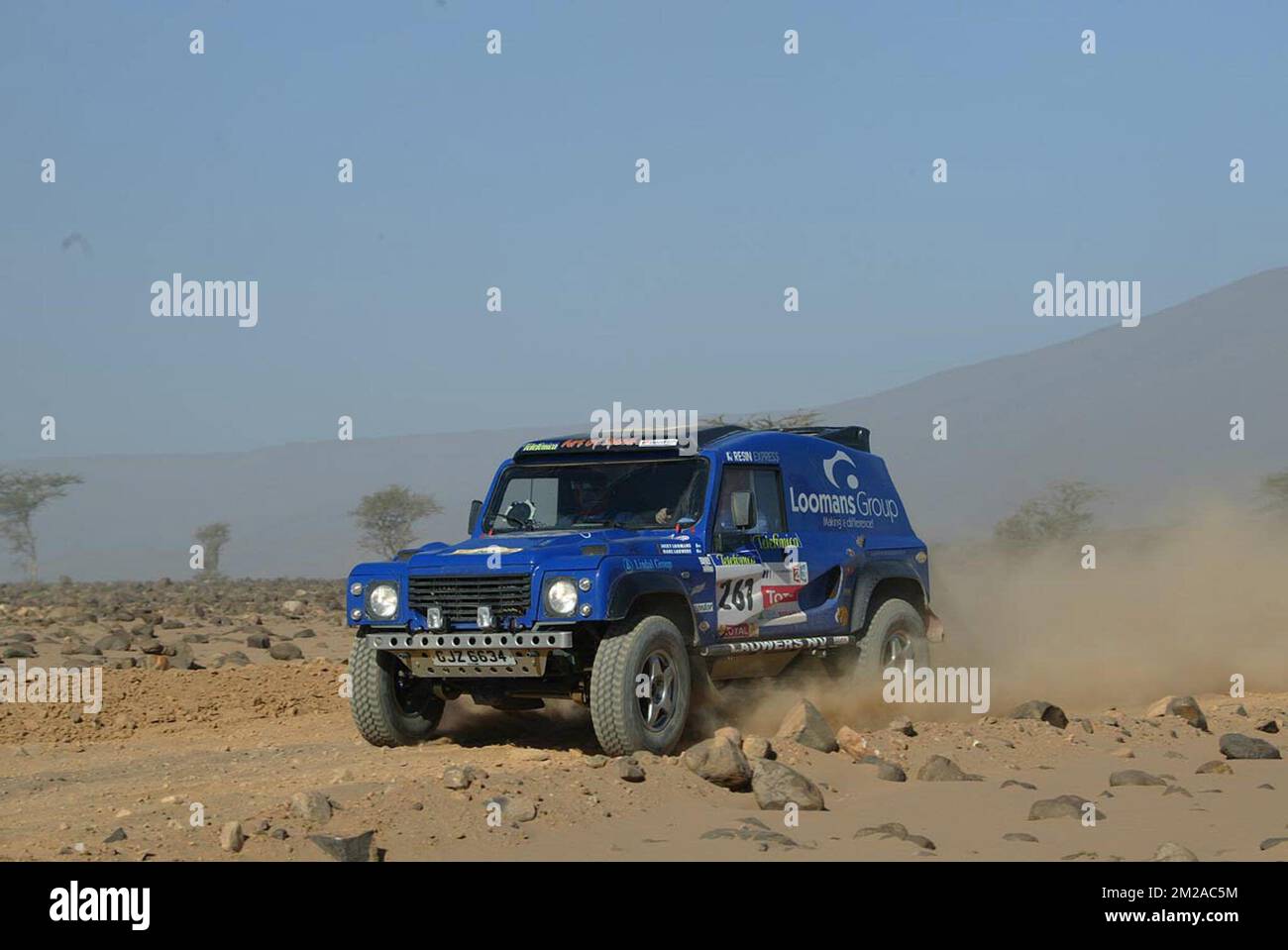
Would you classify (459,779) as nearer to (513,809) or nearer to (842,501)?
(513,809)

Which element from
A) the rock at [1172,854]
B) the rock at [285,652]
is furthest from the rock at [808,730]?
the rock at [285,652]

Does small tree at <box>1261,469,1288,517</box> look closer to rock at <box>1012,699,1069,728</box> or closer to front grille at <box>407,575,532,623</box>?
rock at <box>1012,699,1069,728</box>

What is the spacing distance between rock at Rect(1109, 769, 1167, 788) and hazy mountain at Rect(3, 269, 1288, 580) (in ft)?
242

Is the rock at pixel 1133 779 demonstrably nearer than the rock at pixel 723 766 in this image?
No

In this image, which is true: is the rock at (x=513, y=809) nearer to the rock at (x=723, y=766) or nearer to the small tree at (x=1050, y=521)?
the rock at (x=723, y=766)

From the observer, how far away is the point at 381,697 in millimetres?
11242

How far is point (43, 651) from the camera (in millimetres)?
19484

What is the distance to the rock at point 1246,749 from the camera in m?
10.9

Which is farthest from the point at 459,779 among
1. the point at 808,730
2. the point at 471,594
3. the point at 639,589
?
the point at 808,730

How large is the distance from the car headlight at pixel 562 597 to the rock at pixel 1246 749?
4.65 metres

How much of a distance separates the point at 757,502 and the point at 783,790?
353 centimetres

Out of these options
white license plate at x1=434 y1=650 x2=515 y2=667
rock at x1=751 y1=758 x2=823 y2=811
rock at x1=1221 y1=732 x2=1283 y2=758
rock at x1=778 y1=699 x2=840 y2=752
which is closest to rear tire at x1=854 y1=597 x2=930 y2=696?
rock at x1=778 y1=699 x2=840 y2=752
